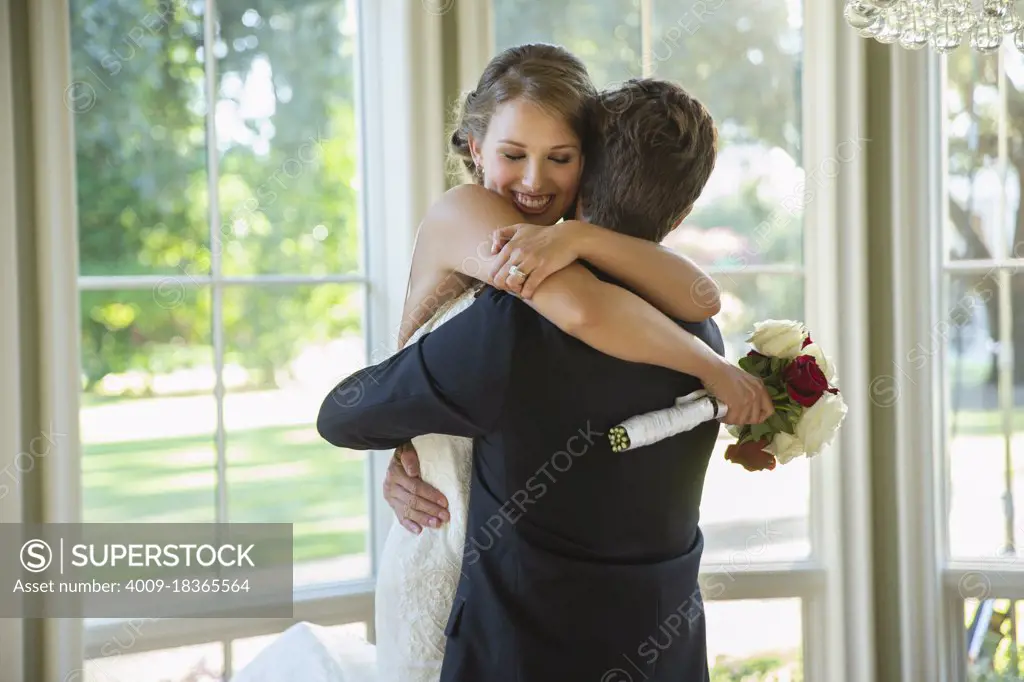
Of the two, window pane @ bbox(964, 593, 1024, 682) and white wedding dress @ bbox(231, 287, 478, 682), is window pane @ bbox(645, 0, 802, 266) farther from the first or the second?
white wedding dress @ bbox(231, 287, 478, 682)

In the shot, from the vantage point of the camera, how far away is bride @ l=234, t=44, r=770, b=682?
124 cm

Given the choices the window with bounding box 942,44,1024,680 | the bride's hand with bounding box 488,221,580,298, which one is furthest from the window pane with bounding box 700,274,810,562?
the bride's hand with bounding box 488,221,580,298

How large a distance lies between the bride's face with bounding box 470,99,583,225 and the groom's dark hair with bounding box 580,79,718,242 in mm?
140

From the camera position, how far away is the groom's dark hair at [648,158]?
127 cm

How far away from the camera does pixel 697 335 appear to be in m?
1.40

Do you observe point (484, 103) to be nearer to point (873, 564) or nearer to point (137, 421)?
point (137, 421)

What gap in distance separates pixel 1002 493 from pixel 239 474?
209cm

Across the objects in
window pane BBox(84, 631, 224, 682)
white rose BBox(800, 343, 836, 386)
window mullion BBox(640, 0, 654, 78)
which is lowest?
window pane BBox(84, 631, 224, 682)

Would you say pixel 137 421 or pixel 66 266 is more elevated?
pixel 66 266

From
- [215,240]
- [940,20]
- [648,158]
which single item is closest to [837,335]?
[940,20]

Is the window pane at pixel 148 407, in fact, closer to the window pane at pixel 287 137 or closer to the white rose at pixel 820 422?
the window pane at pixel 287 137

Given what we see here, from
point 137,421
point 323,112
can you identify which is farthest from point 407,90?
point 137,421

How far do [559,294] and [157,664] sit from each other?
164cm

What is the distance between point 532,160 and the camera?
A: 151 cm
